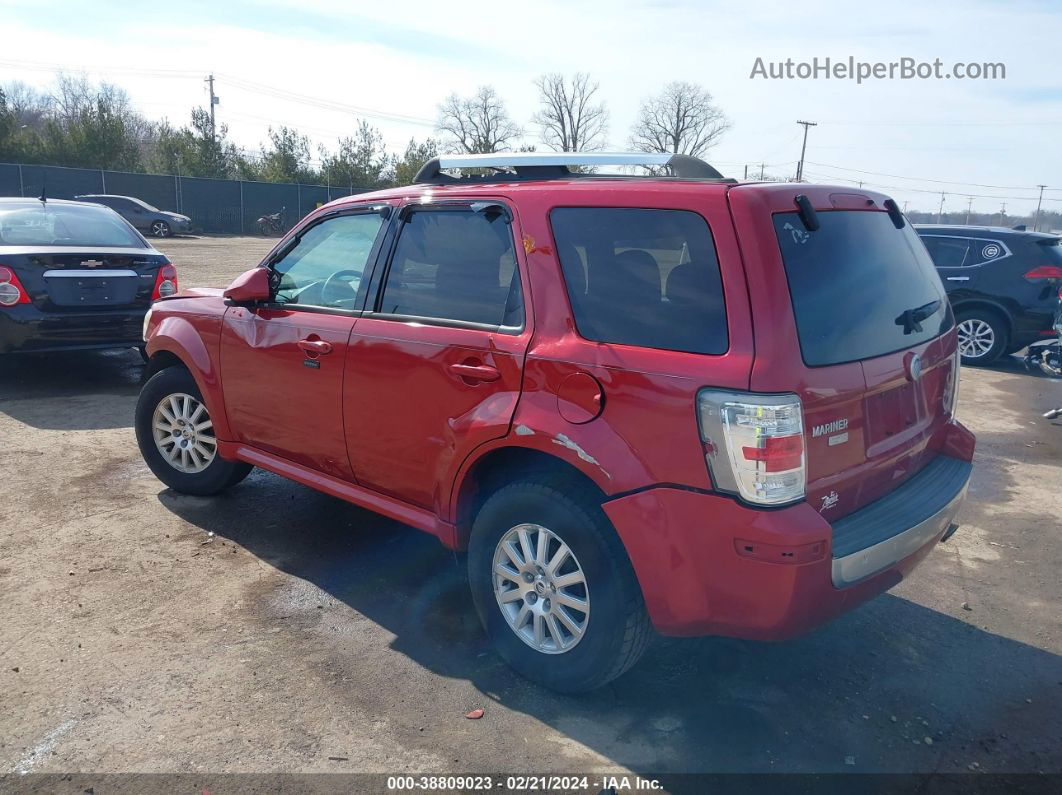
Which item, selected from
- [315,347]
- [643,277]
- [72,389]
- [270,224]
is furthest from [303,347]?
→ [270,224]

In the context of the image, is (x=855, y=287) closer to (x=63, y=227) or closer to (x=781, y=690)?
(x=781, y=690)

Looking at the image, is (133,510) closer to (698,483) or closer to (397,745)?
(397,745)

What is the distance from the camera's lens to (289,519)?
5004mm

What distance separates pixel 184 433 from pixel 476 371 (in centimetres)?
265

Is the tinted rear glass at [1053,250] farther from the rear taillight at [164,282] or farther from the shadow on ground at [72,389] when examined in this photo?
the shadow on ground at [72,389]

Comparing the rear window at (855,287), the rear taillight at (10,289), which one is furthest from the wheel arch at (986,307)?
the rear taillight at (10,289)

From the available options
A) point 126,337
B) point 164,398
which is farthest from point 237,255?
point 164,398

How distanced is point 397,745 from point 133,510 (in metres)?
2.88

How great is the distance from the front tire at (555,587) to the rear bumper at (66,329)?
567cm

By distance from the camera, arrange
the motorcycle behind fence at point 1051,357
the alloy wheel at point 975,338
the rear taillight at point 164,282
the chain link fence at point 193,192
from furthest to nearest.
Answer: the chain link fence at point 193,192
the alloy wheel at point 975,338
the motorcycle behind fence at point 1051,357
the rear taillight at point 164,282

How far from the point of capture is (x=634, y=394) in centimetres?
288

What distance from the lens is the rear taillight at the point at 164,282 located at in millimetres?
8023

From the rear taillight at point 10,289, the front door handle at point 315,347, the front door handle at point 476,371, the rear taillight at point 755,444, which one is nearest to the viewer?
the rear taillight at point 755,444

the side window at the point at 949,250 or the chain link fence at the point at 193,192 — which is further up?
the chain link fence at the point at 193,192
